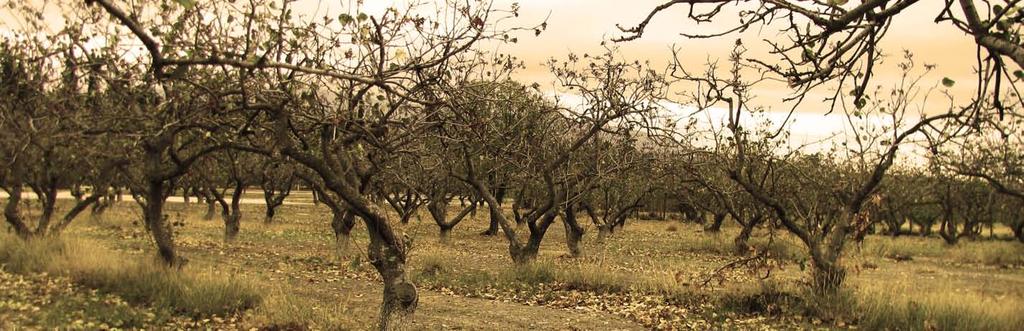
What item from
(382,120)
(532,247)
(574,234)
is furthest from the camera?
(574,234)

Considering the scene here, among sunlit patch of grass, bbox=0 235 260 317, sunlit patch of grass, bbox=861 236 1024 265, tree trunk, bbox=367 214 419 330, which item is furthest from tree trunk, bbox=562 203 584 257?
tree trunk, bbox=367 214 419 330

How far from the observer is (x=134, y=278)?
1156 cm

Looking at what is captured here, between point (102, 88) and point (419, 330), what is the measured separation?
31.7 feet

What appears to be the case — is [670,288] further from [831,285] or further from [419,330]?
[419,330]

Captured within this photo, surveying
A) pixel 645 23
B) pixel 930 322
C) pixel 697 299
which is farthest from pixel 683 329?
pixel 645 23

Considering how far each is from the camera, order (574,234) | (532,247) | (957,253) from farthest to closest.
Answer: (957,253)
(574,234)
(532,247)

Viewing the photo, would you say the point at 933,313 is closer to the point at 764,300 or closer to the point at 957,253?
the point at 764,300

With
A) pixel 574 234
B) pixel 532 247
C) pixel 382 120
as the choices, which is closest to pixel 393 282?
pixel 382 120

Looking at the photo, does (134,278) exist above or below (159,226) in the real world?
below

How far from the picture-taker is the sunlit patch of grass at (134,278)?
34.4 ft

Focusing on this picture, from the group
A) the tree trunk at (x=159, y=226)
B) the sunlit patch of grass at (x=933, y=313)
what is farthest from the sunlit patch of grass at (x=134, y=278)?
the sunlit patch of grass at (x=933, y=313)

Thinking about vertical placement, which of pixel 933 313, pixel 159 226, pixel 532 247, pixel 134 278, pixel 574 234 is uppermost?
pixel 159 226

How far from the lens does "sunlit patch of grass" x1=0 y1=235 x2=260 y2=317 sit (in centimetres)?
1050

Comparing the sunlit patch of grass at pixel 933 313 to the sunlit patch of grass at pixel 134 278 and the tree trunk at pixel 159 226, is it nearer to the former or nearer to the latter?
the sunlit patch of grass at pixel 134 278
